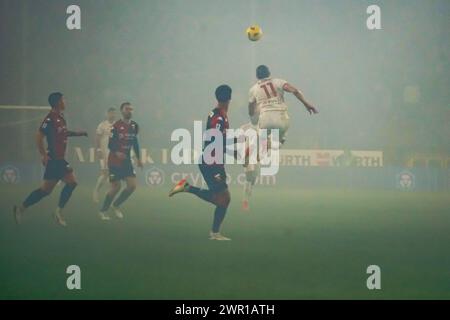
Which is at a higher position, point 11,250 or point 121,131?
point 121,131

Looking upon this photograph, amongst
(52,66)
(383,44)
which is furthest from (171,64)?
(383,44)

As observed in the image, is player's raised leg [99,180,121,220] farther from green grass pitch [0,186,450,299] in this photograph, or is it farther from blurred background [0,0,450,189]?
blurred background [0,0,450,189]

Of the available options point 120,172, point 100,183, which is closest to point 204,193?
point 120,172

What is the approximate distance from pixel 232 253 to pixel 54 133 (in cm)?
296

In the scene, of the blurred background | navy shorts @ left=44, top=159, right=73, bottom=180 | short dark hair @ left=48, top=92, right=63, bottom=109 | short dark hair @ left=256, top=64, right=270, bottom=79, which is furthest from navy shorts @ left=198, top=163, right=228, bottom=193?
the blurred background

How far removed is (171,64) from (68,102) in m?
5.10

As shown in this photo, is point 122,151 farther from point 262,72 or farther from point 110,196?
point 262,72

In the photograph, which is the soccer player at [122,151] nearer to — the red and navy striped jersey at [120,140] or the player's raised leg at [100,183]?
the red and navy striped jersey at [120,140]

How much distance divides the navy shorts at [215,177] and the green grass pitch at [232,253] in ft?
2.26

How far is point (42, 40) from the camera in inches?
808

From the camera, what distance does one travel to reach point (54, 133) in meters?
8.23

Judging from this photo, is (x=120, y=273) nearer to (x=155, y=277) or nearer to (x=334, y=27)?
(x=155, y=277)

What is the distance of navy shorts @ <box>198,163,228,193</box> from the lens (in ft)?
23.8
